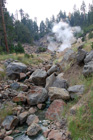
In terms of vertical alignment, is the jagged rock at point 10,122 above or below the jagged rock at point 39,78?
below

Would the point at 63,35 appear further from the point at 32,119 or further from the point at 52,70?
the point at 32,119

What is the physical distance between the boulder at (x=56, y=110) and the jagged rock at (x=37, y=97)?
86cm

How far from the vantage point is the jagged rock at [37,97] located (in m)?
5.82

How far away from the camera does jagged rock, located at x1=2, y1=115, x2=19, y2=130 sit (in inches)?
177

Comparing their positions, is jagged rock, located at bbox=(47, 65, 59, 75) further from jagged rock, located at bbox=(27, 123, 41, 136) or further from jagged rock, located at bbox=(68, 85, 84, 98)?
jagged rock, located at bbox=(27, 123, 41, 136)

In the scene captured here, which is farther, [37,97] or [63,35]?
[63,35]

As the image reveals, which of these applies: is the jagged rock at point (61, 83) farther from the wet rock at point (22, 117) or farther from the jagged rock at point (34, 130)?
the jagged rock at point (34, 130)

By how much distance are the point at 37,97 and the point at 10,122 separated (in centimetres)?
158

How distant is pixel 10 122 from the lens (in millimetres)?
4598

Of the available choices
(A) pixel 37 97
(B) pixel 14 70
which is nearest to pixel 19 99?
(A) pixel 37 97

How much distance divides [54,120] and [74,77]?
2.62 m

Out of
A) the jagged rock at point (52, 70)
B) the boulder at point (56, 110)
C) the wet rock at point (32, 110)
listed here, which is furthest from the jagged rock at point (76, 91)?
the jagged rock at point (52, 70)

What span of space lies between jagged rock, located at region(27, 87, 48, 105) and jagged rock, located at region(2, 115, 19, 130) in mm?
1172

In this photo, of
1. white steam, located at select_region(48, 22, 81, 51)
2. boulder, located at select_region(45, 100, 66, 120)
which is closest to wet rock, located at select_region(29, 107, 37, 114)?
boulder, located at select_region(45, 100, 66, 120)
